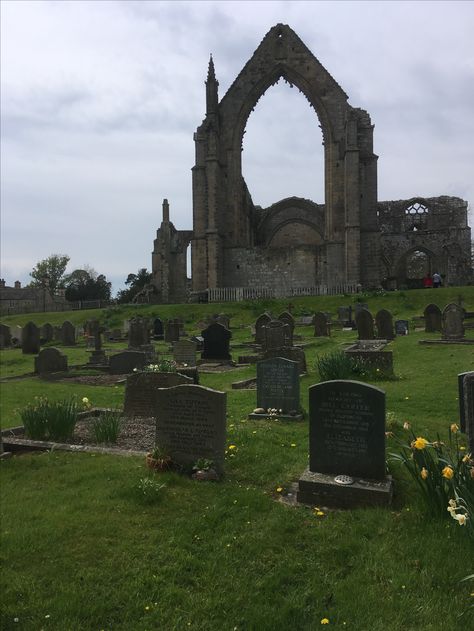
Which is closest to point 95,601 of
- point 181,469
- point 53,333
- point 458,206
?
point 181,469

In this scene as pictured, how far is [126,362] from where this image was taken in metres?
13.6

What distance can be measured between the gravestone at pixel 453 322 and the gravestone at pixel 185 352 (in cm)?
834

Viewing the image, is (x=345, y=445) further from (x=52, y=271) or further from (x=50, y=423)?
(x=52, y=271)

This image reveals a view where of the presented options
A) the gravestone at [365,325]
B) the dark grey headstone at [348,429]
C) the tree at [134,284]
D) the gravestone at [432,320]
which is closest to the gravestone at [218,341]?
the gravestone at [365,325]

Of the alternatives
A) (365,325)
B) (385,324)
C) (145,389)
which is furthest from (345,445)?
(385,324)

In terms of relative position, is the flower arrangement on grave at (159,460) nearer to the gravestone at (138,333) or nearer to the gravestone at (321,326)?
the gravestone at (138,333)

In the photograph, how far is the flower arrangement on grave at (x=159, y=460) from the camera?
16.8 feet

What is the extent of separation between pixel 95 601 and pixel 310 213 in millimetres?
45685

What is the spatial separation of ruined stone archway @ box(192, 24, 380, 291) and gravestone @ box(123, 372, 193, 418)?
93.2 feet

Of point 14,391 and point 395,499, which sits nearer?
point 395,499

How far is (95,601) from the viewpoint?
3.20m

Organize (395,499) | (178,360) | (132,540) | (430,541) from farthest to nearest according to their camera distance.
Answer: (178,360), (395,499), (132,540), (430,541)

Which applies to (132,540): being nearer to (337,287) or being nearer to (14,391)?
(14,391)

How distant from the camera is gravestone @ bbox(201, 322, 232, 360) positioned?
590 inches
